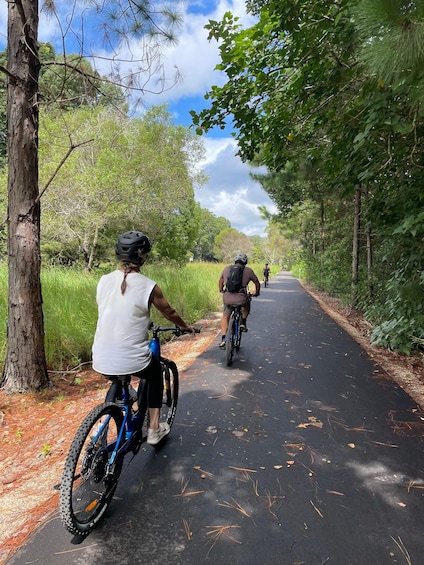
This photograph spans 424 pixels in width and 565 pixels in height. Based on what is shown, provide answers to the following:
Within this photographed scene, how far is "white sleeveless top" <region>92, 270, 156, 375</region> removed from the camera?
2.36m

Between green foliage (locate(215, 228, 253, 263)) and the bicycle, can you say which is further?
green foliage (locate(215, 228, 253, 263))

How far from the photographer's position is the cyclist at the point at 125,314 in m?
2.36

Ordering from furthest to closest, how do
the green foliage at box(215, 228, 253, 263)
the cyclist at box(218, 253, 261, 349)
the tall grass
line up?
the green foliage at box(215, 228, 253, 263), the cyclist at box(218, 253, 261, 349), the tall grass

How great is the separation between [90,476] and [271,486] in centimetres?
132

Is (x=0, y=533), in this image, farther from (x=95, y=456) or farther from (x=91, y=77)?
(x=91, y=77)

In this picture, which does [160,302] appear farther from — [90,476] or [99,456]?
[90,476]

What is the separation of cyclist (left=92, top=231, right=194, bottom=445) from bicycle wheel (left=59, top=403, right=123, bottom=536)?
31 centimetres

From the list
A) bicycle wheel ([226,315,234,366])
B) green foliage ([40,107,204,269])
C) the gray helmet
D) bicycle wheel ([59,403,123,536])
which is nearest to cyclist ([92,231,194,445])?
bicycle wheel ([59,403,123,536])

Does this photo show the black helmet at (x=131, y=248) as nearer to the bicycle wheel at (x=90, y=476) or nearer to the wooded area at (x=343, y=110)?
the bicycle wheel at (x=90, y=476)

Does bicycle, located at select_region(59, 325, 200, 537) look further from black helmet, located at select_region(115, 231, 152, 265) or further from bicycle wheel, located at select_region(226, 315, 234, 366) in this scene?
bicycle wheel, located at select_region(226, 315, 234, 366)

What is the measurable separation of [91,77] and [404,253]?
18.2 feet

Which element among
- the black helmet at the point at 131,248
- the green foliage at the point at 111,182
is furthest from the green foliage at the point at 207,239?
the black helmet at the point at 131,248

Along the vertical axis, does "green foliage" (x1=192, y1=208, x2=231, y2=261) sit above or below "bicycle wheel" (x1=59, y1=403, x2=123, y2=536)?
above

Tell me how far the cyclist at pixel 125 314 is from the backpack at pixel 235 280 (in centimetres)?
349
